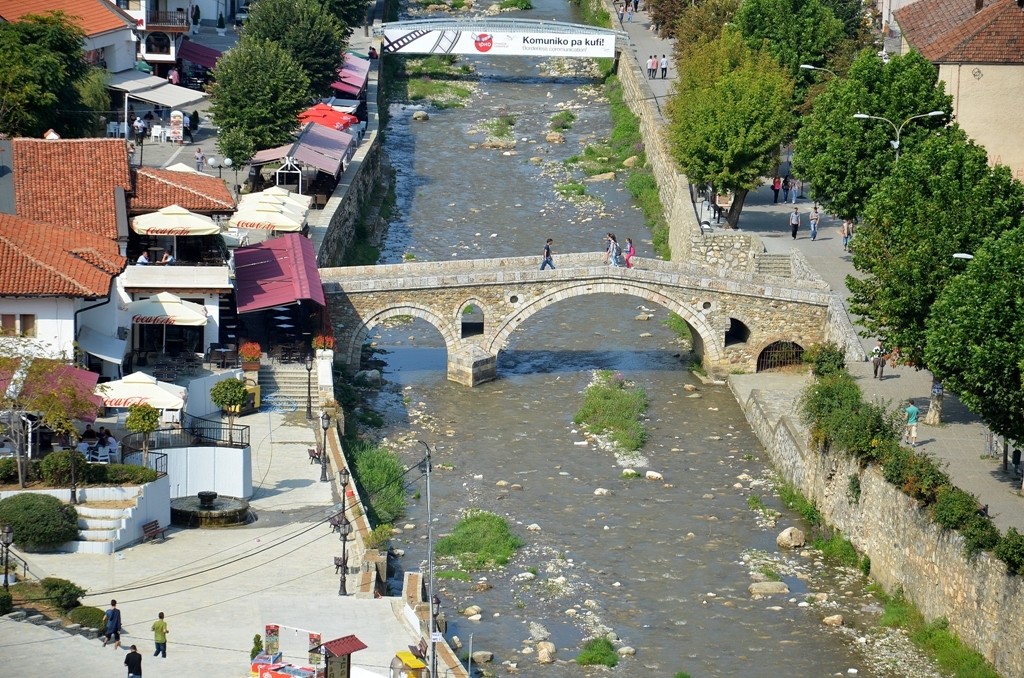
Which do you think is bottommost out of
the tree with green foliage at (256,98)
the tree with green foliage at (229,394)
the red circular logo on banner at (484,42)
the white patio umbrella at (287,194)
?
the tree with green foliage at (229,394)

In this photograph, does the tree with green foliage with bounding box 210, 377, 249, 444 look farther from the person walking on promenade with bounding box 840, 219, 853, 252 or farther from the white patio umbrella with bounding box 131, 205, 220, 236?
A: the person walking on promenade with bounding box 840, 219, 853, 252

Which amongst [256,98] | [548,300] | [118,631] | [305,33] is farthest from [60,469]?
[305,33]

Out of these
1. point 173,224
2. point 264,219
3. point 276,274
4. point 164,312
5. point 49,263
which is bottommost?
point 164,312

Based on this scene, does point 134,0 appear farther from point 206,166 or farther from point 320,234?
point 320,234

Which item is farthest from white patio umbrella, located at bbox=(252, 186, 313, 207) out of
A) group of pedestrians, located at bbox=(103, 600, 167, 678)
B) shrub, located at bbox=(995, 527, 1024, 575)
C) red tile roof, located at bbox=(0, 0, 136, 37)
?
shrub, located at bbox=(995, 527, 1024, 575)

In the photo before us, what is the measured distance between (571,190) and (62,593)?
1886 inches

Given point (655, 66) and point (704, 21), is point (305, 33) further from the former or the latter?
point (655, 66)

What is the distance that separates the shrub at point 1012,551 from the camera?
143ft

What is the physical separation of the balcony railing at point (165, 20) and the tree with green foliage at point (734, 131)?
22171mm

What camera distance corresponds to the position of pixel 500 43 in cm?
10250

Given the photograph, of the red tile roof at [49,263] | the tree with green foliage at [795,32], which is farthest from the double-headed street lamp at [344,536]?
the tree with green foliage at [795,32]

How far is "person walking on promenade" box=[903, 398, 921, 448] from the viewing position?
175 feet

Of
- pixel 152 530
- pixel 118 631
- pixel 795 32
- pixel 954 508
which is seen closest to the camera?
pixel 118 631

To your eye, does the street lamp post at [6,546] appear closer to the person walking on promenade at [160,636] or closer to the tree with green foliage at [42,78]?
the person walking on promenade at [160,636]
